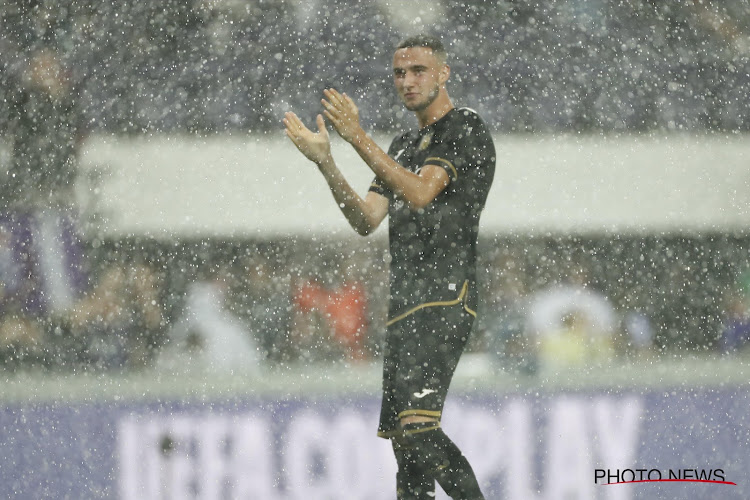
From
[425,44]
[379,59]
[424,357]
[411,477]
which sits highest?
[379,59]

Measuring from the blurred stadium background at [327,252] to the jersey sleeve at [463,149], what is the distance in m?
1.30

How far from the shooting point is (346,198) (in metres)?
2.00

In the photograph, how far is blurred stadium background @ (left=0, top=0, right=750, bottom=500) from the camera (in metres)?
3.14

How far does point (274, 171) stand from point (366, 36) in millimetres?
1316

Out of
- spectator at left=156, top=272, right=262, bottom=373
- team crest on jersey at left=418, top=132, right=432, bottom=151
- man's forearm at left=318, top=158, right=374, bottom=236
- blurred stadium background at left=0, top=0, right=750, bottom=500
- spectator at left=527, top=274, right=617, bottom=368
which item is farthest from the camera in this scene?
Answer: spectator at left=527, top=274, right=617, bottom=368

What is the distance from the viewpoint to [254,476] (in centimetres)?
315

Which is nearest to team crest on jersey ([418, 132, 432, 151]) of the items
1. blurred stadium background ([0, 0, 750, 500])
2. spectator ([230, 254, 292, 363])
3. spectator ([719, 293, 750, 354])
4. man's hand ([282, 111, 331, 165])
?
man's hand ([282, 111, 331, 165])

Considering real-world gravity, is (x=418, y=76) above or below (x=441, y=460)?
above

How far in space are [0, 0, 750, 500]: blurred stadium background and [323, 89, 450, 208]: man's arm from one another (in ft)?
4.33

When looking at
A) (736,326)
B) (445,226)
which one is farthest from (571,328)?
(445,226)

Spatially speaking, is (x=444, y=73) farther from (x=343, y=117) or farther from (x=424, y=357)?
(x=424, y=357)

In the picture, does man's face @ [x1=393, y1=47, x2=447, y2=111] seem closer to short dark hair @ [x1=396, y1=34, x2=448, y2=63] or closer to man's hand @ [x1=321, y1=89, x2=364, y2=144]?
short dark hair @ [x1=396, y1=34, x2=448, y2=63]

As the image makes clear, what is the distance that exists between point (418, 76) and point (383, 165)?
0.33 metres

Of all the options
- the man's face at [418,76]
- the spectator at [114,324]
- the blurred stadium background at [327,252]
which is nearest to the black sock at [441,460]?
the man's face at [418,76]
